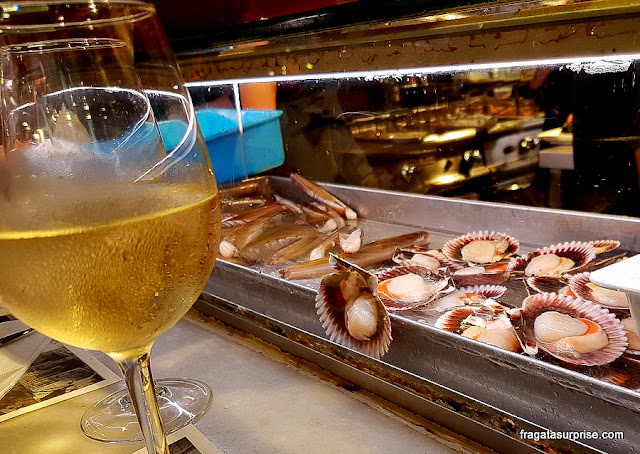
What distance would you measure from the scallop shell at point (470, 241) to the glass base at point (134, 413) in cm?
59

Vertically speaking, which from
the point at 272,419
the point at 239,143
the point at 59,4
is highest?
the point at 59,4

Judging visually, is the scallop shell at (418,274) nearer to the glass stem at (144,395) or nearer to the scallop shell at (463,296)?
the scallop shell at (463,296)

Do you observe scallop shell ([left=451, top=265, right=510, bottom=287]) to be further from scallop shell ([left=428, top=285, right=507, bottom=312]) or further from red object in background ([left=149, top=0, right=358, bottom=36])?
red object in background ([left=149, top=0, right=358, bottom=36])

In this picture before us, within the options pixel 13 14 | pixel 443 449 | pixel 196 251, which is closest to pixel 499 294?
pixel 443 449

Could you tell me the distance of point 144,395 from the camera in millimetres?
480

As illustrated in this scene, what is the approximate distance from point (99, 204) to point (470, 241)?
0.94 meters

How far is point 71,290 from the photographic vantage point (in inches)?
15.9

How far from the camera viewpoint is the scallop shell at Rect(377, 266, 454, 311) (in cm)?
91

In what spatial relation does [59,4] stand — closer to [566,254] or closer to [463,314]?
[463,314]

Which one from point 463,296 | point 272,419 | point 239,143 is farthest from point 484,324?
point 239,143

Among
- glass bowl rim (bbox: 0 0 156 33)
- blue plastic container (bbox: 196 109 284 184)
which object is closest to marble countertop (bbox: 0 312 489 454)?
glass bowl rim (bbox: 0 0 156 33)

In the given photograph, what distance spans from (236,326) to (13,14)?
0.72 m

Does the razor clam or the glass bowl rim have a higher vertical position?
the glass bowl rim

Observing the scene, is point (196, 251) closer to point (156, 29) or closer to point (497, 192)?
point (156, 29)
